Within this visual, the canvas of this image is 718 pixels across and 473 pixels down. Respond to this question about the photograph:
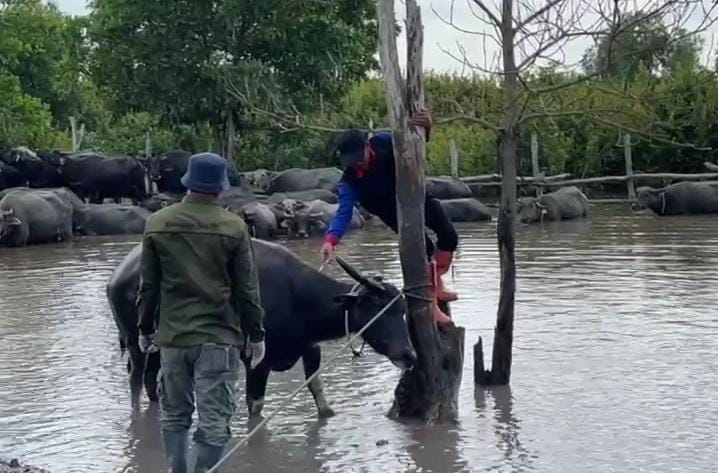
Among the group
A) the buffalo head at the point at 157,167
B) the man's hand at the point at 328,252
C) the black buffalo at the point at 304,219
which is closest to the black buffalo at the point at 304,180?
the buffalo head at the point at 157,167

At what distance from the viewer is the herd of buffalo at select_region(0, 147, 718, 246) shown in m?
27.1

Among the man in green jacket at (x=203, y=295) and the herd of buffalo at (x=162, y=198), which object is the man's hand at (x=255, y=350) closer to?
the man in green jacket at (x=203, y=295)

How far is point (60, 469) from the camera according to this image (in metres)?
8.33

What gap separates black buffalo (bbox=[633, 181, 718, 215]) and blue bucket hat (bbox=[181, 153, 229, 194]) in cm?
2673

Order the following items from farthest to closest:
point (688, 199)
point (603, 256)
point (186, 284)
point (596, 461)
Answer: point (688, 199), point (603, 256), point (596, 461), point (186, 284)

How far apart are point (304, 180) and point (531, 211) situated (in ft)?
22.3

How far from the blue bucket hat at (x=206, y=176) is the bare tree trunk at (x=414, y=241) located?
8.10 feet

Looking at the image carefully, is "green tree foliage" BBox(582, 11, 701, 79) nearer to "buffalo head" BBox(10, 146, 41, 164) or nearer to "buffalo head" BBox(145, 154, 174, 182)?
"buffalo head" BBox(145, 154, 174, 182)

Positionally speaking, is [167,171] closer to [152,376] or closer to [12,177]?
[12,177]

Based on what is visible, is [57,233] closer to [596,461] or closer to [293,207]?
[293,207]

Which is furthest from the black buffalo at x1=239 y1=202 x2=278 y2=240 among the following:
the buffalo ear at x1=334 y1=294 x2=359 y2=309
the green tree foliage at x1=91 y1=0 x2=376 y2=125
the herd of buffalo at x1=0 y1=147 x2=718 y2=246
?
the buffalo ear at x1=334 y1=294 x2=359 y2=309

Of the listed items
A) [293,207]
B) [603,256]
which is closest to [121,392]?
[603,256]

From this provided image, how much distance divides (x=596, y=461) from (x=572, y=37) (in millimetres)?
3355

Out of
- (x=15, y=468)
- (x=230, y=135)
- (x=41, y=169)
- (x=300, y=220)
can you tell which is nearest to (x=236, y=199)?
(x=300, y=220)
